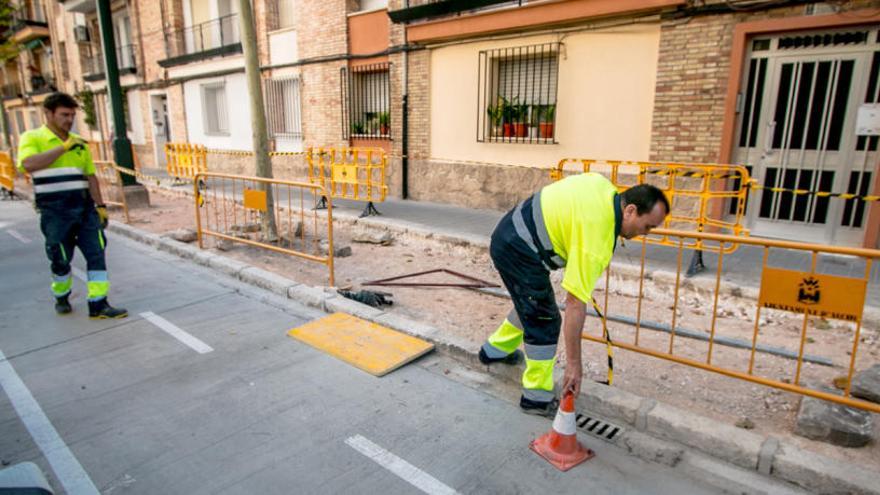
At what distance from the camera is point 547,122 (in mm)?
9859

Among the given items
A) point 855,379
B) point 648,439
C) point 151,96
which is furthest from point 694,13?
point 151,96

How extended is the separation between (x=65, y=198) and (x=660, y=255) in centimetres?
689

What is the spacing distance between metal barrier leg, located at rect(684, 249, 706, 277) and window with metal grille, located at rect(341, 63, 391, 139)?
831cm

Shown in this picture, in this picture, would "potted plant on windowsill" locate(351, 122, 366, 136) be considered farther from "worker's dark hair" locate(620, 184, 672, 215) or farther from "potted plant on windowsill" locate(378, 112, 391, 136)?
"worker's dark hair" locate(620, 184, 672, 215)

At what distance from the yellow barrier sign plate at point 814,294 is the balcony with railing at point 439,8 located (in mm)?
7800

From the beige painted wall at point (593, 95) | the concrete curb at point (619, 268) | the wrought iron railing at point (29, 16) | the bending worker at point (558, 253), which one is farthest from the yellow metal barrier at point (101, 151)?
the bending worker at point (558, 253)

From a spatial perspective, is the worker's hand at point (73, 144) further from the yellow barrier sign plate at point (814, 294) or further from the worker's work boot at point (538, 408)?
the yellow barrier sign plate at point (814, 294)

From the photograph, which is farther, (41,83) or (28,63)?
(28,63)

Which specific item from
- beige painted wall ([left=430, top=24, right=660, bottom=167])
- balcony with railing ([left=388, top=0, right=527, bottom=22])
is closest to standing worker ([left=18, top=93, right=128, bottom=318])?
beige painted wall ([left=430, top=24, right=660, bottom=167])

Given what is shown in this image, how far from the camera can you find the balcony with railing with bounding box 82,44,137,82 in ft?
72.4

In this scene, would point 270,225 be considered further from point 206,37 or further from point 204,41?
point 204,41

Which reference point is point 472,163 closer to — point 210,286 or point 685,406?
point 210,286

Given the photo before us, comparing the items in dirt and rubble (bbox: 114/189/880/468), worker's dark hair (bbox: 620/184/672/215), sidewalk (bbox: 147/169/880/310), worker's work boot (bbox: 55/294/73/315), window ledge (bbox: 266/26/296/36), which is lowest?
dirt and rubble (bbox: 114/189/880/468)

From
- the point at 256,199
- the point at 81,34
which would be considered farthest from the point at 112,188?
the point at 81,34
